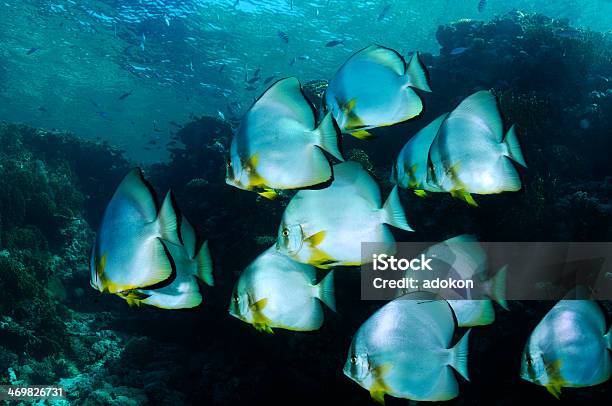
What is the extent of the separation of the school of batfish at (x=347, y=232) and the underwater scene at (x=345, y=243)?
0.01 m

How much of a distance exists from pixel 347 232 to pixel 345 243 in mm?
63

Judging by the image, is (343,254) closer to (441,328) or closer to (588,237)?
(441,328)

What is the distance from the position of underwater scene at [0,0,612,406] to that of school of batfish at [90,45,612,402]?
0.01 meters

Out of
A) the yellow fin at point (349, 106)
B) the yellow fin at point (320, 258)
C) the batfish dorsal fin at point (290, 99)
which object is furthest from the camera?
the yellow fin at point (349, 106)

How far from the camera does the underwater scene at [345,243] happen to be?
215cm

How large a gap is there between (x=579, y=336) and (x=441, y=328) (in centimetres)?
101

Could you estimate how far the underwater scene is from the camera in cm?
215

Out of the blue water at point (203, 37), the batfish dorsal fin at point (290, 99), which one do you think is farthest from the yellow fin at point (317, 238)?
the blue water at point (203, 37)

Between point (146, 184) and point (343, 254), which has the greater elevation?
point (146, 184)

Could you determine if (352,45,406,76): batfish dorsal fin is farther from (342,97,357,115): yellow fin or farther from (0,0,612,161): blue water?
(0,0,612,161): blue water

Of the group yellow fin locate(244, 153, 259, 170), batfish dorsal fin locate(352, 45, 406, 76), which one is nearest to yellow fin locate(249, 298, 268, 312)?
yellow fin locate(244, 153, 259, 170)

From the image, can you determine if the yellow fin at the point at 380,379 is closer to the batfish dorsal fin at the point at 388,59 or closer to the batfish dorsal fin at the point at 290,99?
the batfish dorsal fin at the point at 290,99

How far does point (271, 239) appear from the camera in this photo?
7309 millimetres

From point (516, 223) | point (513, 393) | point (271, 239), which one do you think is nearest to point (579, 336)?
point (513, 393)
